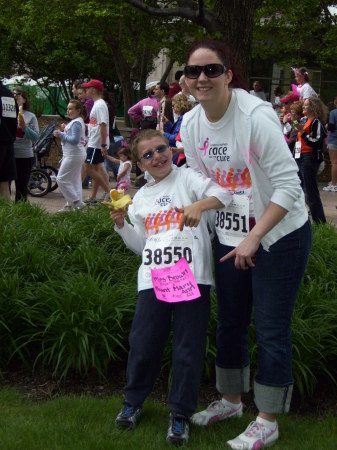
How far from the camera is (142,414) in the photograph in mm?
3943

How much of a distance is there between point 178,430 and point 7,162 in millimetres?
6009

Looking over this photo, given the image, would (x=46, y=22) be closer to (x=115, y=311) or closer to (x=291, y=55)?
(x=291, y=55)

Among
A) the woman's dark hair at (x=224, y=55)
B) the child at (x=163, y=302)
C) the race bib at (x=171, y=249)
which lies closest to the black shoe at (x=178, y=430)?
the child at (x=163, y=302)

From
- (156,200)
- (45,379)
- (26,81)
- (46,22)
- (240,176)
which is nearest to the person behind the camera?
(240,176)

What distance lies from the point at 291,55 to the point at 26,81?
13.3 meters

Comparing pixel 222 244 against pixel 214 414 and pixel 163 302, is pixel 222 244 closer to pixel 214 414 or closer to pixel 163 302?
pixel 163 302

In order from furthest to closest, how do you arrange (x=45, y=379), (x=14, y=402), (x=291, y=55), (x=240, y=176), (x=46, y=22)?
(x=291, y=55) < (x=46, y=22) < (x=45, y=379) < (x=14, y=402) < (x=240, y=176)

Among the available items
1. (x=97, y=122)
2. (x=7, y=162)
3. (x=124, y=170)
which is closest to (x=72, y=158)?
(x=124, y=170)

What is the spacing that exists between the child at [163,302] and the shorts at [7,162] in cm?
533

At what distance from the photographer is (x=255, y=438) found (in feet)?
11.6

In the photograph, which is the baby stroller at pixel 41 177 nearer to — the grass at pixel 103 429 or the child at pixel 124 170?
the child at pixel 124 170

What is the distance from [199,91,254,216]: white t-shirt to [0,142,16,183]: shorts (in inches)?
224

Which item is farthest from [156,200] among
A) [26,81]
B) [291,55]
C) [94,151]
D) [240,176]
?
[26,81]

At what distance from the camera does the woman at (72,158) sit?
1041 centimetres
